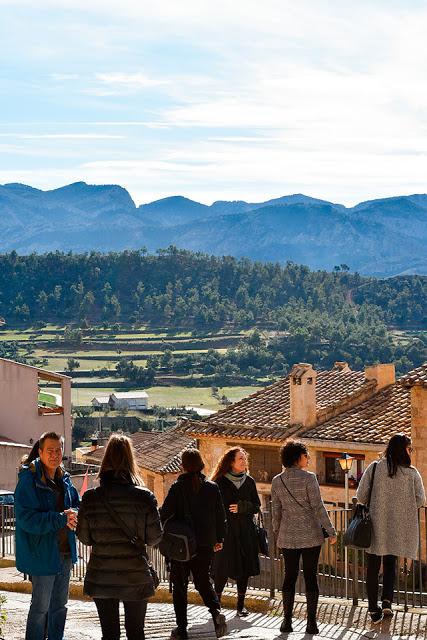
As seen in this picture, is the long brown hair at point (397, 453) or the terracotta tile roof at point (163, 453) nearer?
the long brown hair at point (397, 453)

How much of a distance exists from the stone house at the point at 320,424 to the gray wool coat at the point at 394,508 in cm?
1570

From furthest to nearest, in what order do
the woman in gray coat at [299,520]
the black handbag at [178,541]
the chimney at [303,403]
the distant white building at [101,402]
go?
1. the distant white building at [101,402]
2. the chimney at [303,403]
3. the woman in gray coat at [299,520]
4. the black handbag at [178,541]

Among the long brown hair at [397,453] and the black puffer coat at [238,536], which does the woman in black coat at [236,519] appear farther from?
the long brown hair at [397,453]

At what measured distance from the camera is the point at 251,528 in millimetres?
9594

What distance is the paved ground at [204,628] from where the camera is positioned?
8.73m

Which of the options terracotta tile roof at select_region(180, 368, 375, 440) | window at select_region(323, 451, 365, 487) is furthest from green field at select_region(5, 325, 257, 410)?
window at select_region(323, 451, 365, 487)

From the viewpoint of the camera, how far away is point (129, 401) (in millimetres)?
124000

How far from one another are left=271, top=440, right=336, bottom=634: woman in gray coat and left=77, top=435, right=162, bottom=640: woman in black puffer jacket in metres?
Answer: 1.91

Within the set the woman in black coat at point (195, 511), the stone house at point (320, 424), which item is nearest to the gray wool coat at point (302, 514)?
the woman in black coat at point (195, 511)

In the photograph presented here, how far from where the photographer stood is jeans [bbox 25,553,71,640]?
25.3 feet

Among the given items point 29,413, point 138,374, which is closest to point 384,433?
point 29,413

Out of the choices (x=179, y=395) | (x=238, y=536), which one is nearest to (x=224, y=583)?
(x=238, y=536)

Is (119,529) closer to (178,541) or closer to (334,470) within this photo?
(178,541)

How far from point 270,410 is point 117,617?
2319cm
